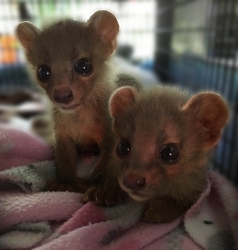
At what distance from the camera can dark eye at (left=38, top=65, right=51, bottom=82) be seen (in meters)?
1.34

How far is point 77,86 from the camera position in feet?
4.27

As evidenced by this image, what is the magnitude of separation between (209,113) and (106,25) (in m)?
0.58

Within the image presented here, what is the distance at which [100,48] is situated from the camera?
4.86 ft

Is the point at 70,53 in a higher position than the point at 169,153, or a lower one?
higher

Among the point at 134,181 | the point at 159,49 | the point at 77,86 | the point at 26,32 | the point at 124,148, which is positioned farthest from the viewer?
the point at 159,49

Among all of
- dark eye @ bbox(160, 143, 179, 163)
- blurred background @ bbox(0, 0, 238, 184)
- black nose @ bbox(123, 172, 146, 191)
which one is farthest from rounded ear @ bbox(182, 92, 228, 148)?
blurred background @ bbox(0, 0, 238, 184)

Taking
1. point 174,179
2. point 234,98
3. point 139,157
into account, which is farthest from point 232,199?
point 234,98

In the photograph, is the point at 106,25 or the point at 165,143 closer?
the point at 165,143

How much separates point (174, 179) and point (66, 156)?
1.61 ft

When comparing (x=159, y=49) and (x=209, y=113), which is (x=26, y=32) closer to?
(x=209, y=113)

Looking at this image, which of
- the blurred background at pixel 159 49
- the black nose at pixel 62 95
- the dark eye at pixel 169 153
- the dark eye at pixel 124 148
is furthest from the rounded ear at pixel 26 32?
the dark eye at pixel 169 153

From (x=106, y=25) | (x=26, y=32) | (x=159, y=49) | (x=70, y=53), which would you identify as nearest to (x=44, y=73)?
(x=70, y=53)

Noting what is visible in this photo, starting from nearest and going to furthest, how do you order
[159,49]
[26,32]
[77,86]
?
1. [77,86]
2. [26,32]
3. [159,49]

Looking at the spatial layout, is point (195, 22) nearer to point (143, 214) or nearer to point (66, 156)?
point (66, 156)
